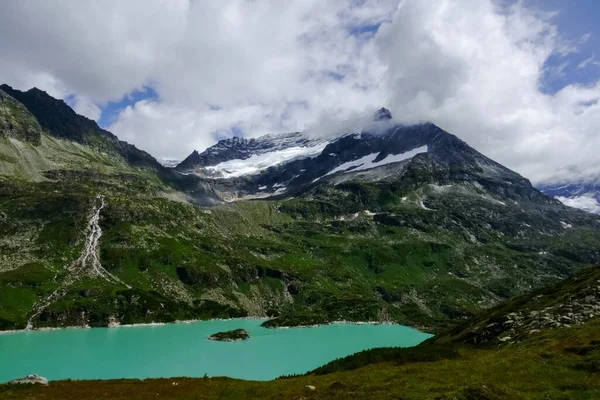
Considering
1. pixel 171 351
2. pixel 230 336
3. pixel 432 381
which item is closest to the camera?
pixel 432 381

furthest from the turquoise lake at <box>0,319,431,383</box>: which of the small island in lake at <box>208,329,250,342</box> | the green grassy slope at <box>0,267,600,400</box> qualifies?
the green grassy slope at <box>0,267,600,400</box>

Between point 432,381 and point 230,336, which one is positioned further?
point 230,336

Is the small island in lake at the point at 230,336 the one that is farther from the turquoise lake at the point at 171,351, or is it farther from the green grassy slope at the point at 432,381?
the green grassy slope at the point at 432,381

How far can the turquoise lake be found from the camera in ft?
352

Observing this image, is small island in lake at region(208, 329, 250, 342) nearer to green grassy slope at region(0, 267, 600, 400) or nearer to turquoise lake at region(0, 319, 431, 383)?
turquoise lake at region(0, 319, 431, 383)

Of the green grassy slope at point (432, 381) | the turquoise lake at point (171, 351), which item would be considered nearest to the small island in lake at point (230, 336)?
the turquoise lake at point (171, 351)

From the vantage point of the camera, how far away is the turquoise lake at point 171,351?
352 ft

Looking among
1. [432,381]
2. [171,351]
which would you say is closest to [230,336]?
[171,351]

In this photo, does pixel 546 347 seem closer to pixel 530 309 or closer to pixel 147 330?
Result: pixel 530 309

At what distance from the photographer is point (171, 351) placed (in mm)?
139375

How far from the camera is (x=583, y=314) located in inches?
2254

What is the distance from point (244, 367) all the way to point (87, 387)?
2807 inches

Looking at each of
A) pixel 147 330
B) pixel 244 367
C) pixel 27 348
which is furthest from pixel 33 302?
pixel 244 367

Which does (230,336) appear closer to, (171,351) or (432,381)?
(171,351)
